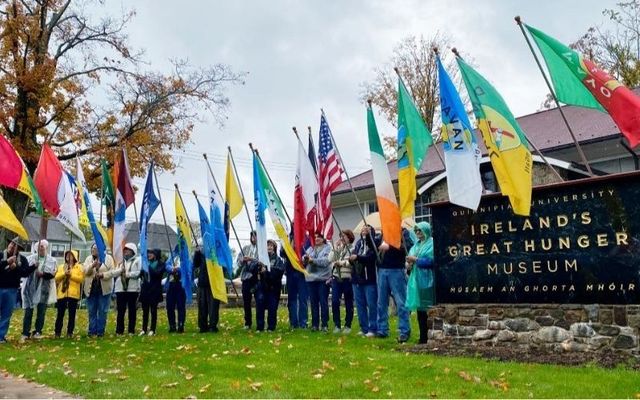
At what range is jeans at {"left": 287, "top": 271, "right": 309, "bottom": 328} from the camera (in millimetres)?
12953

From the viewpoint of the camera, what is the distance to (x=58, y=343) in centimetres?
1141

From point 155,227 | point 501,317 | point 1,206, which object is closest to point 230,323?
point 1,206

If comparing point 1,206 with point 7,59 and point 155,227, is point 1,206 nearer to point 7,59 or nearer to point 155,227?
point 7,59

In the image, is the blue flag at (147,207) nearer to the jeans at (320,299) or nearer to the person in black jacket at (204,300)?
the person in black jacket at (204,300)

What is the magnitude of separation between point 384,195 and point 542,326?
3.11m

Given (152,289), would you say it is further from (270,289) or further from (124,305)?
(270,289)

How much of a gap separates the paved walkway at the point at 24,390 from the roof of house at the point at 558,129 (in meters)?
12.2

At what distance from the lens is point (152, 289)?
41.4ft

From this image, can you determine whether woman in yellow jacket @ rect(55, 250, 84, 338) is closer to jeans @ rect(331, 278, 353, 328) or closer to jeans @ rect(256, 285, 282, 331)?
jeans @ rect(256, 285, 282, 331)

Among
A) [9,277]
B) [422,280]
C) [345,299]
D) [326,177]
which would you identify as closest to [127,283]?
[9,277]

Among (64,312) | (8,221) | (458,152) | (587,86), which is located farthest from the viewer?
(64,312)

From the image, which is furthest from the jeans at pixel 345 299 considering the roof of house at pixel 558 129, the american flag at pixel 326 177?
the roof of house at pixel 558 129

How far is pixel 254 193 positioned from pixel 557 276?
19.8 feet

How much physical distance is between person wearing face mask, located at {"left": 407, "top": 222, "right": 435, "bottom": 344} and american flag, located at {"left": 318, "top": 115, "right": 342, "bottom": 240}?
1.83m
